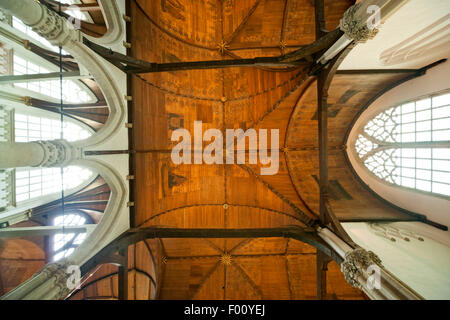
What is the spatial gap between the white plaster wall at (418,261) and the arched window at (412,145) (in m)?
1.86

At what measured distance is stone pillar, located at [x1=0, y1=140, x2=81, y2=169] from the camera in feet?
10.4

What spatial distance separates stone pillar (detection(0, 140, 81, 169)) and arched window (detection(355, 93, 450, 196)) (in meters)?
10.4

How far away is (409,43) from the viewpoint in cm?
570

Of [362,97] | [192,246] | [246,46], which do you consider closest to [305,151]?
[362,97]

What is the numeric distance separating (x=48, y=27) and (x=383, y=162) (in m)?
11.8

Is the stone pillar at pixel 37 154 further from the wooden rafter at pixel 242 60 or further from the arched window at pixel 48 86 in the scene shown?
the arched window at pixel 48 86

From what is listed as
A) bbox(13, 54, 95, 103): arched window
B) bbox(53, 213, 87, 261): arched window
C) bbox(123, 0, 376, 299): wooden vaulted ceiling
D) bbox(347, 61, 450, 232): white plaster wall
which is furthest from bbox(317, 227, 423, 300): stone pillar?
bbox(13, 54, 95, 103): arched window

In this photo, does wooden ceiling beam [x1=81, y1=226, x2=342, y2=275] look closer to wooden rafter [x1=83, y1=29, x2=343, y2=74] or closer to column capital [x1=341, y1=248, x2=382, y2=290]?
column capital [x1=341, y1=248, x2=382, y2=290]

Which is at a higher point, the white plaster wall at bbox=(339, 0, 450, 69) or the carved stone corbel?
the white plaster wall at bbox=(339, 0, 450, 69)

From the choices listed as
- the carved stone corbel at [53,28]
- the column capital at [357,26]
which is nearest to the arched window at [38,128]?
the carved stone corbel at [53,28]

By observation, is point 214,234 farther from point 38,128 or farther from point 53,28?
point 38,128

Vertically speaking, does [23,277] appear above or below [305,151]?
below
